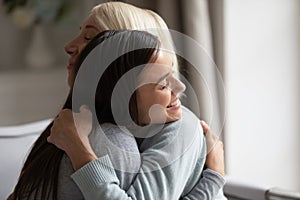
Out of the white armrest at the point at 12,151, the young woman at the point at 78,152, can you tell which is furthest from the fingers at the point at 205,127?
the white armrest at the point at 12,151

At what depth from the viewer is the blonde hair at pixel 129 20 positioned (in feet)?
3.35

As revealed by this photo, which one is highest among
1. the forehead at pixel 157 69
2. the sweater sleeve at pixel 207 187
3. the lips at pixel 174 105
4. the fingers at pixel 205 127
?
the forehead at pixel 157 69

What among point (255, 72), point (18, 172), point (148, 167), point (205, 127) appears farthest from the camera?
point (255, 72)

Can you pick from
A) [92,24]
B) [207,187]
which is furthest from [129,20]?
[207,187]

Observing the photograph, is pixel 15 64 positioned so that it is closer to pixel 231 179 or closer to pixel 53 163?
pixel 231 179

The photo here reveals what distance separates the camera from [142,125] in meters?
0.92

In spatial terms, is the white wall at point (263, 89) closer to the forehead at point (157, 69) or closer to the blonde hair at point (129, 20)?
the blonde hair at point (129, 20)

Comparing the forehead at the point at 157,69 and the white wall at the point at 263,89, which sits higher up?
the forehead at the point at 157,69

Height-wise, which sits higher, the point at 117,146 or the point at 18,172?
the point at 117,146

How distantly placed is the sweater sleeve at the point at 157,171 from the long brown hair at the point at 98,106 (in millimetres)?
59

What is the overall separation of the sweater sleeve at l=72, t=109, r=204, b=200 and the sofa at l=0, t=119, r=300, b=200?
443 mm

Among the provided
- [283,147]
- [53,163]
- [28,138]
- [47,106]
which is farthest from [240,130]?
[53,163]

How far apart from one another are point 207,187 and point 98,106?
22 centimetres

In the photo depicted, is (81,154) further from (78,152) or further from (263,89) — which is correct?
(263,89)
